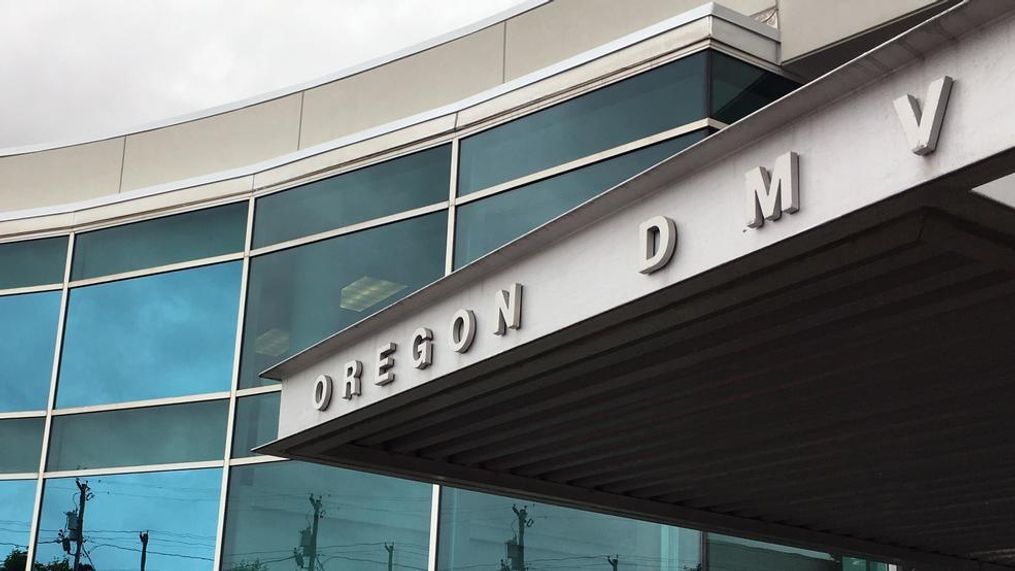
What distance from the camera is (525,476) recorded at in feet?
30.4

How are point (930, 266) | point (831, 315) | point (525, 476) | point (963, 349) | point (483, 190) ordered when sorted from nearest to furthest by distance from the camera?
point (930, 266), point (831, 315), point (963, 349), point (525, 476), point (483, 190)

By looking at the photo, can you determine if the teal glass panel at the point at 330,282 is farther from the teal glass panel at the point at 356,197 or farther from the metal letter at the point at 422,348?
the metal letter at the point at 422,348

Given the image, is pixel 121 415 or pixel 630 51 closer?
pixel 630 51

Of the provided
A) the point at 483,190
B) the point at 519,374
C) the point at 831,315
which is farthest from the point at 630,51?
the point at 831,315

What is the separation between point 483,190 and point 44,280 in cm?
640

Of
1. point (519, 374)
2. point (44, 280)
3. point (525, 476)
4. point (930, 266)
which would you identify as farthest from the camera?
point (44, 280)

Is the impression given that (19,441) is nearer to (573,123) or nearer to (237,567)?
(237,567)

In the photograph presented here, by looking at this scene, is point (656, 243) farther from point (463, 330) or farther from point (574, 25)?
point (574, 25)

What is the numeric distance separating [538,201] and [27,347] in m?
7.30

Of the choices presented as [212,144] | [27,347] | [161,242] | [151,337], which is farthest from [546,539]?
[27,347]

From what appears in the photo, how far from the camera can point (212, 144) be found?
49.3 feet

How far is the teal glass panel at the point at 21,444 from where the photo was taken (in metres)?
14.6

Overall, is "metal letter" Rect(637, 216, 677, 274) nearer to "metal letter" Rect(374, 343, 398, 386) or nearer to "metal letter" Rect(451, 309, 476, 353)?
"metal letter" Rect(451, 309, 476, 353)

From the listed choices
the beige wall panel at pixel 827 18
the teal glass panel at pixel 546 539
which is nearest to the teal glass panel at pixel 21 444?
the teal glass panel at pixel 546 539
